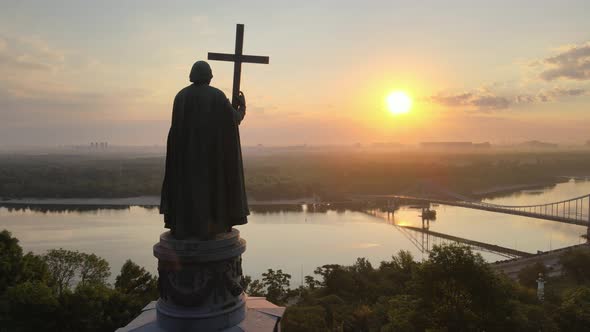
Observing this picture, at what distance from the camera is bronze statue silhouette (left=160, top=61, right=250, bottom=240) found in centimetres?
297

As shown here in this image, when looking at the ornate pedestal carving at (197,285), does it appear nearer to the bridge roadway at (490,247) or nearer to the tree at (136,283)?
the tree at (136,283)

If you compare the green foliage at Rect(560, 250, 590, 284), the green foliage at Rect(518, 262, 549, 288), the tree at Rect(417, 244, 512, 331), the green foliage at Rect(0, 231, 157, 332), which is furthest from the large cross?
the green foliage at Rect(560, 250, 590, 284)

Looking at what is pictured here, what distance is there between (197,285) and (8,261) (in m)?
8.08

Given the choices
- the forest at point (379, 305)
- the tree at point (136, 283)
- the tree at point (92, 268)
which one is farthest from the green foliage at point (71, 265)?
the tree at point (136, 283)

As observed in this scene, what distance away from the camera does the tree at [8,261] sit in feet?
Answer: 28.4

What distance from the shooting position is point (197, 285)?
9.25 ft

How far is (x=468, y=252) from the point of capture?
27.1 feet

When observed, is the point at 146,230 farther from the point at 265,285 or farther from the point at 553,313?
the point at 553,313

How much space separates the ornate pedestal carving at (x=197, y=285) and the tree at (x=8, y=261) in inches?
301

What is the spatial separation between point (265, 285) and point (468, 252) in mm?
7107

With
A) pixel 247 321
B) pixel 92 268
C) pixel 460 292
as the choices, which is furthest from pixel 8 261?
pixel 460 292

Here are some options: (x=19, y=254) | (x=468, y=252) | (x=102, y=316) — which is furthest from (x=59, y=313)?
(x=468, y=252)

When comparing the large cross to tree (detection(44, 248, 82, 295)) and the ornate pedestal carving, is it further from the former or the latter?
tree (detection(44, 248, 82, 295))

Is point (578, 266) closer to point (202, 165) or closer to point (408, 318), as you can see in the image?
point (408, 318)
